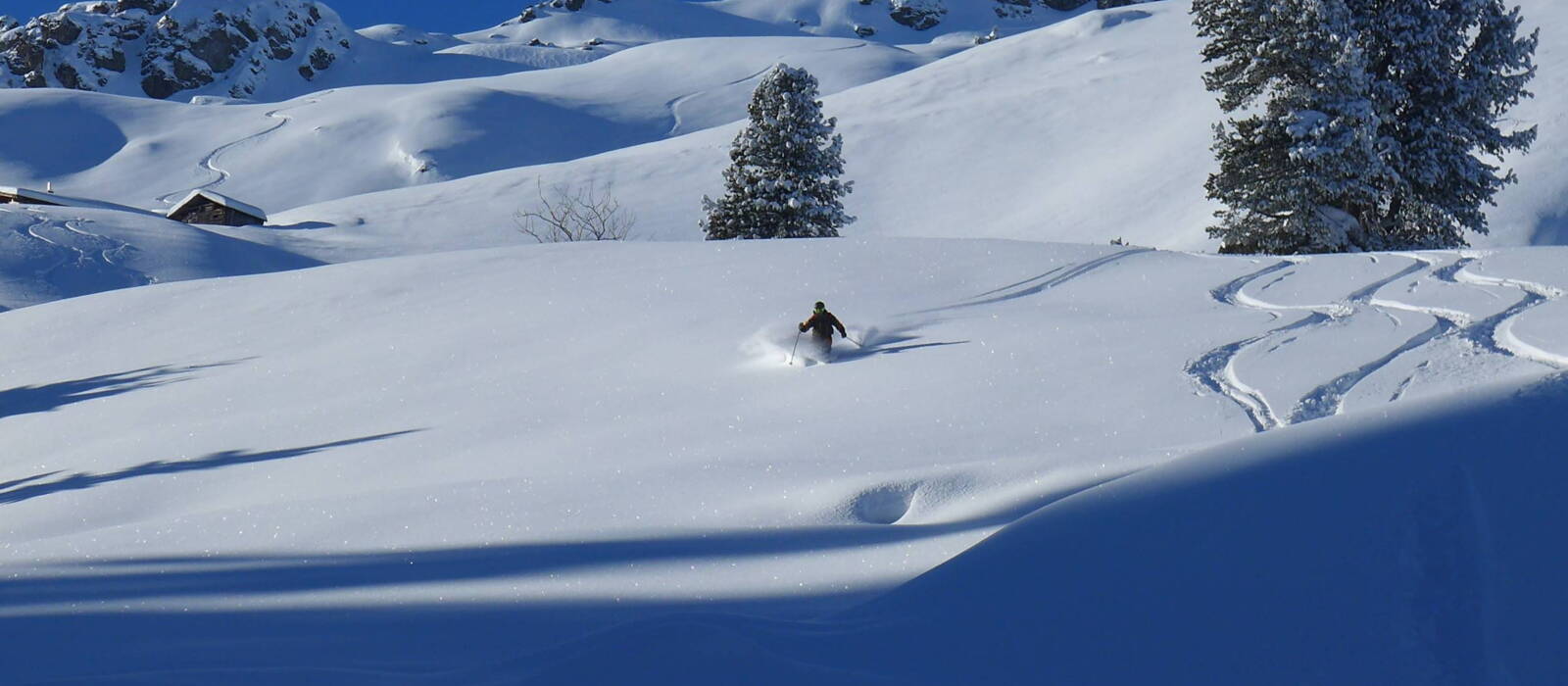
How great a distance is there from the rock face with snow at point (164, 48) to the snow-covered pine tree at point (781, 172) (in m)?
123

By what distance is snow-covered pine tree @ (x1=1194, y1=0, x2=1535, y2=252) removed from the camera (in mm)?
20156

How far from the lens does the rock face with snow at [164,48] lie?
13750 cm

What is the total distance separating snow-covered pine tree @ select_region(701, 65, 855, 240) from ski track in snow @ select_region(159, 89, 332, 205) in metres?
49.1

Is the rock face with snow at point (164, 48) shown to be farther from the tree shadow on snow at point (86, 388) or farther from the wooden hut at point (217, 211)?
the tree shadow on snow at point (86, 388)

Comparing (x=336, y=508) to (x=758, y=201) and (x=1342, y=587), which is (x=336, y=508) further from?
(x=758, y=201)

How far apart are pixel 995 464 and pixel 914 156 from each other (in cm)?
4317

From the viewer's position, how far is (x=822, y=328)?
12.4m

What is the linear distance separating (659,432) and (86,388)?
8929mm

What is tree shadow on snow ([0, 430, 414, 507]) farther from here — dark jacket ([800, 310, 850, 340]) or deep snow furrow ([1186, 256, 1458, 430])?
deep snow furrow ([1186, 256, 1458, 430])

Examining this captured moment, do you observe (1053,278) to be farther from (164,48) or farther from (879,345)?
(164,48)

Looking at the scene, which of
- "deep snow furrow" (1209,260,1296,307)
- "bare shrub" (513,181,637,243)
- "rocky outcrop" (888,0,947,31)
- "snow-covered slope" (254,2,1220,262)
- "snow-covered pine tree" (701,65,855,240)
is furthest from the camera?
"rocky outcrop" (888,0,947,31)

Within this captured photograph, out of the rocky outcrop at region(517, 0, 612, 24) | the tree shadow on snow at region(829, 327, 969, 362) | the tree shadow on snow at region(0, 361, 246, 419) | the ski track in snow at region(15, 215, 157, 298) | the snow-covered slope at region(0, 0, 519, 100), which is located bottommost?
the tree shadow on snow at region(0, 361, 246, 419)

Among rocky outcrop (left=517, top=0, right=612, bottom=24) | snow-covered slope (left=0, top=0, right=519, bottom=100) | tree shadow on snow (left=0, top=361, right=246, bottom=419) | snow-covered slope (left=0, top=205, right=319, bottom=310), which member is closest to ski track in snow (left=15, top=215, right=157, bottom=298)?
snow-covered slope (left=0, top=205, right=319, bottom=310)

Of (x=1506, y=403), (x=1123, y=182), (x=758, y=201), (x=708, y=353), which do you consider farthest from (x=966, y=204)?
(x=1506, y=403)
